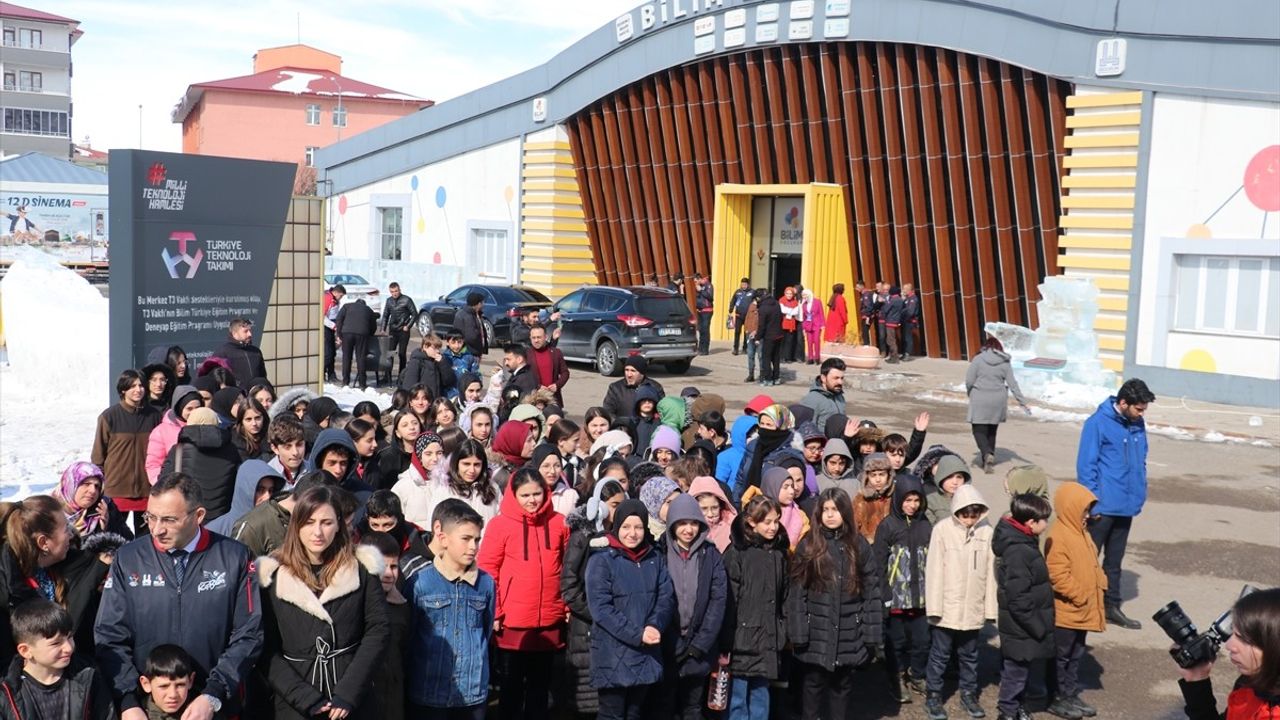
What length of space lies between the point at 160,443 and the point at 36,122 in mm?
93288

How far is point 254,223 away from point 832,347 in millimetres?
13980

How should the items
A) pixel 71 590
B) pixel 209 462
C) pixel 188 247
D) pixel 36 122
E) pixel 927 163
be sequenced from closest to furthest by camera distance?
pixel 71 590
pixel 209 462
pixel 188 247
pixel 927 163
pixel 36 122

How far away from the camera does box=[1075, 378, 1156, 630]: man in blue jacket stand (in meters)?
9.30

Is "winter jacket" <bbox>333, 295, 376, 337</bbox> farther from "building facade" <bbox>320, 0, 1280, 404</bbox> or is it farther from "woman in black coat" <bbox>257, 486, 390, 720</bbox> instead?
"woman in black coat" <bbox>257, 486, 390, 720</bbox>

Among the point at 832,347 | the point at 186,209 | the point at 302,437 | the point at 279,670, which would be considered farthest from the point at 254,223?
the point at 832,347

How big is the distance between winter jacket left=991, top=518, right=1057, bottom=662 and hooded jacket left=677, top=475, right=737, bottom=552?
1.62 meters

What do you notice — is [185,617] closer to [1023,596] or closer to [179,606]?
[179,606]

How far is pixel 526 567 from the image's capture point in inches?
253

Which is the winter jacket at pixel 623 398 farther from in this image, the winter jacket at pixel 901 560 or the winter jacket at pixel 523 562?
the winter jacket at pixel 523 562

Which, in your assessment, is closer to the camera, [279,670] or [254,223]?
[279,670]

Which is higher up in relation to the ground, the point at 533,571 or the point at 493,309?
the point at 493,309

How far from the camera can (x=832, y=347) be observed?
Answer: 2470 cm

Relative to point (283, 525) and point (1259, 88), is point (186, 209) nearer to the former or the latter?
point (283, 525)

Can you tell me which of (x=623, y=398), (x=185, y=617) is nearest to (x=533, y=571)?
(x=185, y=617)
